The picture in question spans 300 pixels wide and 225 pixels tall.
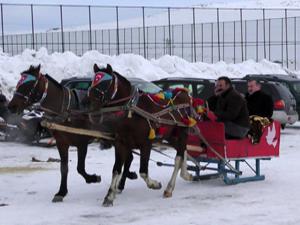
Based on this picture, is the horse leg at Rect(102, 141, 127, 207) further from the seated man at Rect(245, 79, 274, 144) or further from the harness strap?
the seated man at Rect(245, 79, 274, 144)

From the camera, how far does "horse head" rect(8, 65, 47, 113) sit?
10547 millimetres

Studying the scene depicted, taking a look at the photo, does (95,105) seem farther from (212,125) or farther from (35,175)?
(35,175)

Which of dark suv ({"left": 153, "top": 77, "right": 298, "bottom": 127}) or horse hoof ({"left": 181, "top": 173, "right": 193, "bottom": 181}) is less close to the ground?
dark suv ({"left": 153, "top": 77, "right": 298, "bottom": 127})

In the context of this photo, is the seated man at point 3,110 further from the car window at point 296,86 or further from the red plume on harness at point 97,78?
the car window at point 296,86

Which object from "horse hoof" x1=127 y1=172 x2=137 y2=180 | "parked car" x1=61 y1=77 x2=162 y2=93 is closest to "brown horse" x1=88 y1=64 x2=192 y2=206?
"horse hoof" x1=127 y1=172 x2=137 y2=180

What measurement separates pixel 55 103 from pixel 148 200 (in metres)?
2.00

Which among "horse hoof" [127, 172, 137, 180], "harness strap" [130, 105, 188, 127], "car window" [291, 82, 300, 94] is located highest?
"harness strap" [130, 105, 188, 127]

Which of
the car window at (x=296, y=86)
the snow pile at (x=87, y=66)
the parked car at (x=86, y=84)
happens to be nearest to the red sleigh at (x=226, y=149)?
the parked car at (x=86, y=84)

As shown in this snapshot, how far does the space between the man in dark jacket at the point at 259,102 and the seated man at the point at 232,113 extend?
33.6 inches

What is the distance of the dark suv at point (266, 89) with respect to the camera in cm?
2094

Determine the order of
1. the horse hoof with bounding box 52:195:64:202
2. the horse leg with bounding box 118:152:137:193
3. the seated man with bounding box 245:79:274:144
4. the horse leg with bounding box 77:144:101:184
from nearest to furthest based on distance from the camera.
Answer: the horse hoof with bounding box 52:195:64:202
the horse leg with bounding box 77:144:101:184
the horse leg with bounding box 118:152:137:193
the seated man with bounding box 245:79:274:144

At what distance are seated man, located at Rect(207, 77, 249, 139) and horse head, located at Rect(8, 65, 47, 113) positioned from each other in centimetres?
297

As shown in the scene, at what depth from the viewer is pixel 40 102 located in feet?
35.4

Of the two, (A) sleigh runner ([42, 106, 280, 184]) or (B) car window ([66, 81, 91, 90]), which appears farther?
(B) car window ([66, 81, 91, 90])
